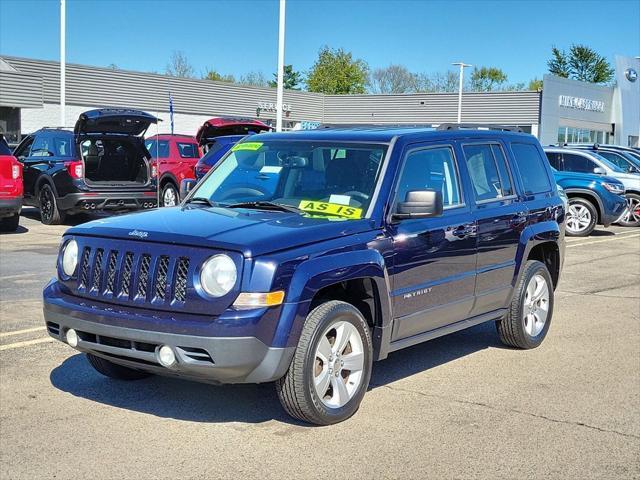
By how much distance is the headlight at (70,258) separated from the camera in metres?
4.97

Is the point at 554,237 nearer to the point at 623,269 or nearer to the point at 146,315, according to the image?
the point at 146,315

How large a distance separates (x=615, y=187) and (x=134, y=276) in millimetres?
14669

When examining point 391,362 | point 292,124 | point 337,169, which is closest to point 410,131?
point 337,169

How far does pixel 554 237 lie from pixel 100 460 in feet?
14.6

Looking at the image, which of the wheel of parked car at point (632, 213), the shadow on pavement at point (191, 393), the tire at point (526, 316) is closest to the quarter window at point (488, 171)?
the tire at point (526, 316)

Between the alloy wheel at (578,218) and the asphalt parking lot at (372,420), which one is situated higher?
the alloy wheel at (578,218)

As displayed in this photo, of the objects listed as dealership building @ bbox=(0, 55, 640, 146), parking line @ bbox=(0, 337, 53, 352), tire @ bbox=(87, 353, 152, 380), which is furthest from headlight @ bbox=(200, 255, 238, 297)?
dealership building @ bbox=(0, 55, 640, 146)

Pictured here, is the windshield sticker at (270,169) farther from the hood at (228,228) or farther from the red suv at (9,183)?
the red suv at (9,183)

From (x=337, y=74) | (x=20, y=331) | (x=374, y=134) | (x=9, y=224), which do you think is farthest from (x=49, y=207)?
(x=337, y=74)

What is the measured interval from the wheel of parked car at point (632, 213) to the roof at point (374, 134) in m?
14.6

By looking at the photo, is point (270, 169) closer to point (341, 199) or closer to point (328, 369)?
point (341, 199)

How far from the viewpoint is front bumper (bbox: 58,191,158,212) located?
14734 millimetres

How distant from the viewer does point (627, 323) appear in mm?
8086

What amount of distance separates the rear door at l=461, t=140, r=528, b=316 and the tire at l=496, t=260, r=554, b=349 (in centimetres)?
17
